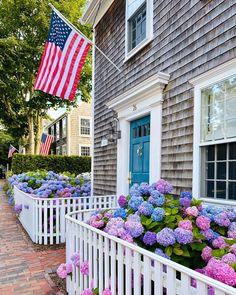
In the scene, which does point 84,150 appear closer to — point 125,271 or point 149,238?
point 149,238

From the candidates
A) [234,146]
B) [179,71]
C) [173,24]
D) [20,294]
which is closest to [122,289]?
[20,294]

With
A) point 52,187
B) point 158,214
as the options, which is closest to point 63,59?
point 52,187

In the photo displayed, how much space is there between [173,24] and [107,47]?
2749 mm

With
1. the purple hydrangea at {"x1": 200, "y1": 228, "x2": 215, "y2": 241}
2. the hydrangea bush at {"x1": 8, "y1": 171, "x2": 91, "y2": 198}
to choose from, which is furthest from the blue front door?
the purple hydrangea at {"x1": 200, "y1": 228, "x2": 215, "y2": 241}

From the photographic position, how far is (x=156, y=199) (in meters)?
2.56

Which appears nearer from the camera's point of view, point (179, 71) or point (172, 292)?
point (172, 292)

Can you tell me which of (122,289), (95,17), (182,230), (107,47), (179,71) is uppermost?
(95,17)

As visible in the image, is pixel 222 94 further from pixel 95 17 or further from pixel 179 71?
pixel 95 17

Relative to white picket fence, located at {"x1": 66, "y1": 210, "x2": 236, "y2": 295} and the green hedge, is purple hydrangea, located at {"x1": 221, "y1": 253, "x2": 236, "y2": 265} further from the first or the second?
the green hedge

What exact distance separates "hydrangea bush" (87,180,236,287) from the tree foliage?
14451 mm

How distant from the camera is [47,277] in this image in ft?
11.3

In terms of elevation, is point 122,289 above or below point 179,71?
below

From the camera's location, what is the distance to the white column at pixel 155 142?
177 inches

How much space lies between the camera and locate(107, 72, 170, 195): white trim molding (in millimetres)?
4504
